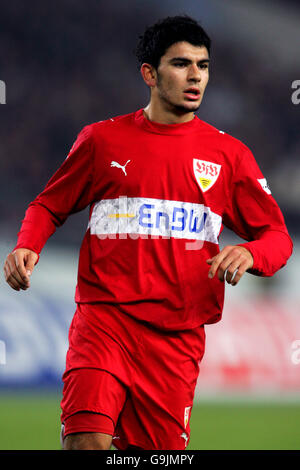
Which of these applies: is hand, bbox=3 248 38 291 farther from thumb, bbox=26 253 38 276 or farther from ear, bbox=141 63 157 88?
ear, bbox=141 63 157 88

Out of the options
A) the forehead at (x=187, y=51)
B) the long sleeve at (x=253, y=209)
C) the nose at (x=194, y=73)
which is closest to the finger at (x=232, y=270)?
the long sleeve at (x=253, y=209)

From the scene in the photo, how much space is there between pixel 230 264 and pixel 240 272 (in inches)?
1.9

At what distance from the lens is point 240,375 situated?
8.70 metres

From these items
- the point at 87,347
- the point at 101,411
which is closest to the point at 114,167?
the point at 87,347

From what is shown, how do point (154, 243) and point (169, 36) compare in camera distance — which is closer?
point (154, 243)

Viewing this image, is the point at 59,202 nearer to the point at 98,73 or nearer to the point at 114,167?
the point at 114,167

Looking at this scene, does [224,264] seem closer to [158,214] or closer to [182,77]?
[158,214]

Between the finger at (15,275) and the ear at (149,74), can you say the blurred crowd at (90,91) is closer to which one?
the ear at (149,74)

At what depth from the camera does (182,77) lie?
10.9 feet

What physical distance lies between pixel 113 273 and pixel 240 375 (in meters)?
5.88

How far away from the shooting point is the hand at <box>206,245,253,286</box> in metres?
2.80

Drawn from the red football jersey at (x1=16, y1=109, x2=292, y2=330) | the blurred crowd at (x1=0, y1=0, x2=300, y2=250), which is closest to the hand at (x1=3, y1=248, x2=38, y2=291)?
the red football jersey at (x1=16, y1=109, x2=292, y2=330)

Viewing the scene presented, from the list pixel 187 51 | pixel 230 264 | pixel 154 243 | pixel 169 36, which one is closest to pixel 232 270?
pixel 230 264

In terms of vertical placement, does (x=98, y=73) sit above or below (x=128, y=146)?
above
